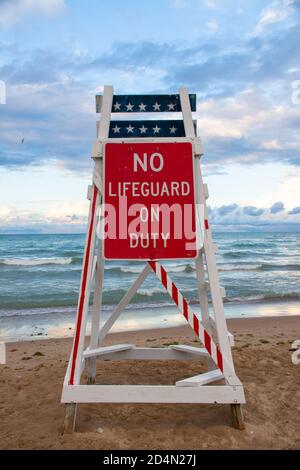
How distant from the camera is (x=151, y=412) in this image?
4.60 meters

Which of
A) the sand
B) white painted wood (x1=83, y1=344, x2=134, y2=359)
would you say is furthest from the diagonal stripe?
white painted wood (x1=83, y1=344, x2=134, y2=359)

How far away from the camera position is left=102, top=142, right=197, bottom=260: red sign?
4301mm

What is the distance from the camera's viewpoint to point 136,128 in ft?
15.0

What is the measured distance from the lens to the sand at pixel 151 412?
12.7ft

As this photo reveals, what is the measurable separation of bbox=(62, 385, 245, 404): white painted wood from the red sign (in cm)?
118

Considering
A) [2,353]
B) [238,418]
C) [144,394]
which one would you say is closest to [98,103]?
[144,394]

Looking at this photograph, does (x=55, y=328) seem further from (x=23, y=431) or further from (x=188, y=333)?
(x=23, y=431)

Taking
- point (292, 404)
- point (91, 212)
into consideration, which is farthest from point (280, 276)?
point (91, 212)

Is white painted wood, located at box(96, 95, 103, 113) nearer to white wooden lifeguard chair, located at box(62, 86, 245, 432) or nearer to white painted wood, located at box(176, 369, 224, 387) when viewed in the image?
white wooden lifeguard chair, located at box(62, 86, 245, 432)

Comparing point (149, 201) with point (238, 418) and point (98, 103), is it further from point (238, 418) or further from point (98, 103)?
point (238, 418)

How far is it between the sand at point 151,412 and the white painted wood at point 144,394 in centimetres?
30

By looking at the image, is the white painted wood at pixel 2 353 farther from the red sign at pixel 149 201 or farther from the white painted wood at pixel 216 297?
the white painted wood at pixel 216 297

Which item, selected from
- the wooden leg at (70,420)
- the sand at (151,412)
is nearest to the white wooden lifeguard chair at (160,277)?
the wooden leg at (70,420)
